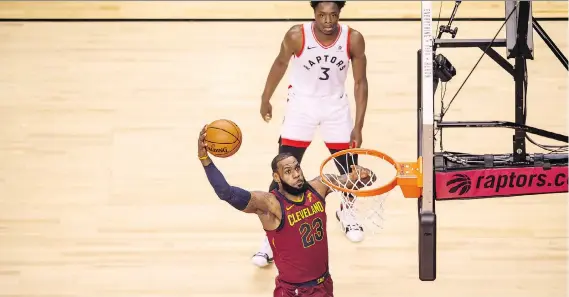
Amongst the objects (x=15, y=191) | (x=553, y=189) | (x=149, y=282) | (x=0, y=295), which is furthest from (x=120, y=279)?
(x=553, y=189)

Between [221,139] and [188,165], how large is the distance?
2656mm

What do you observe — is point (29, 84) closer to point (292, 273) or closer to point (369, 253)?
point (369, 253)

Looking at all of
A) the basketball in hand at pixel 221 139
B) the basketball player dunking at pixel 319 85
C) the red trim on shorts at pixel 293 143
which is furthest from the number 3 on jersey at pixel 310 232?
the red trim on shorts at pixel 293 143

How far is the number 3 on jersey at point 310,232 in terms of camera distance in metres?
6.18

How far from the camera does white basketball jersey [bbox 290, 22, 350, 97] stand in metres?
7.29

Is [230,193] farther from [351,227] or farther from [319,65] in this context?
[351,227]

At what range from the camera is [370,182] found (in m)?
6.51

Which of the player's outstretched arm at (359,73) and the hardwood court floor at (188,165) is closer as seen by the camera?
the player's outstretched arm at (359,73)

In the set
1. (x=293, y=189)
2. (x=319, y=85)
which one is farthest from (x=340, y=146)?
(x=293, y=189)

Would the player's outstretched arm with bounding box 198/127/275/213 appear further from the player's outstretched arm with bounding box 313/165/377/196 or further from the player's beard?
the player's outstretched arm with bounding box 313/165/377/196

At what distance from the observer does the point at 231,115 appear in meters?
9.70

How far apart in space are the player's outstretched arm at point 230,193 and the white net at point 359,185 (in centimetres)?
40

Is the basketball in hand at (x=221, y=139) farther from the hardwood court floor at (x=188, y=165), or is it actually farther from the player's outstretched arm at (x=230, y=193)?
the hardwood court floor at (x=188, y=165)

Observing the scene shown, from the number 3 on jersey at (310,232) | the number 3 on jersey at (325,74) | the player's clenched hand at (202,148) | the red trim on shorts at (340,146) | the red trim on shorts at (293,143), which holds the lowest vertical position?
the number 3 on jersey at (310,232)
